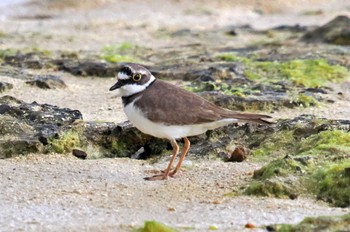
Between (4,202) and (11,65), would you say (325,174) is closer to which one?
(4,202)

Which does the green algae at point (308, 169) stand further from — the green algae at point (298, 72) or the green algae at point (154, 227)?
the green algae at point (298, 72)

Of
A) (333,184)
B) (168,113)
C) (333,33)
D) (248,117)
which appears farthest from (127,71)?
(333,33)

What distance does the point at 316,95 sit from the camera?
1023cm

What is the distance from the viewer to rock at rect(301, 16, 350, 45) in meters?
13.4

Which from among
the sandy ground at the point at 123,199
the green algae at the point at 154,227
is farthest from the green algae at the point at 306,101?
the green algae at the point at 154,227

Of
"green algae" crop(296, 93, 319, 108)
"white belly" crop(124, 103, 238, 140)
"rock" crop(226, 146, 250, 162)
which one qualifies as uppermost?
"white belly" crop(124, 103, 238, 140)

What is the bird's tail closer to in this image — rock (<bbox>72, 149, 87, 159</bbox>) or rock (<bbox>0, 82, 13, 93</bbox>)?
rock (<bbox>72, 149, 87, 159</bbox>)

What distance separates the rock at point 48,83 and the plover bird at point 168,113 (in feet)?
10.8

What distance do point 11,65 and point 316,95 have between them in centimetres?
400

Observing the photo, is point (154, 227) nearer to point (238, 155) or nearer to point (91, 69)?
point (238, 155)

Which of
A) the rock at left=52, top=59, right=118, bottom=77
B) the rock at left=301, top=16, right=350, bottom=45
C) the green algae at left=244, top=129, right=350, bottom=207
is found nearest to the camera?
the green algae at left=244, top=129, right=350, bottom=207

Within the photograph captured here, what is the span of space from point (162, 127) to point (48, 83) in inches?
145

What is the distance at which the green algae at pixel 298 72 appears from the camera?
1103cm

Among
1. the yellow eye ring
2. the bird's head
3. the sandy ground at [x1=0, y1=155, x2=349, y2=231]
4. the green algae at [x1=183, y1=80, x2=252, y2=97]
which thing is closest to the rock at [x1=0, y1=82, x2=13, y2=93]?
the green algae at [x1=183, y1=80, x2=252, y2=97]
